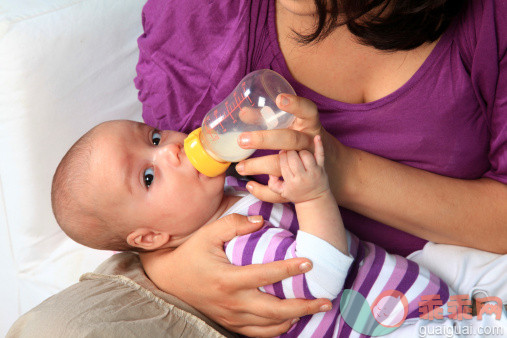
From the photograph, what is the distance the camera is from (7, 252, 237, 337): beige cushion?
1132mm

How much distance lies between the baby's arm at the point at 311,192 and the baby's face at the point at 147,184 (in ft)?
0.82

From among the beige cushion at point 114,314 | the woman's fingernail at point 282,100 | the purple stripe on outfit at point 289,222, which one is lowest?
the beige cushion at point 114,314

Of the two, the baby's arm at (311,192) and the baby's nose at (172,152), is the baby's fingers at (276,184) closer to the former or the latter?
the baby's arm at (311,192)

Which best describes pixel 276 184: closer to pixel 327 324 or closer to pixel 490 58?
pixel 327 324

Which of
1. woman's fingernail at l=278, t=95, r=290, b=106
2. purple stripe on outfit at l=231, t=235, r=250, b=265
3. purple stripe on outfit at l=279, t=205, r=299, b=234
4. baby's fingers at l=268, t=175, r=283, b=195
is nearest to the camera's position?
woman's fingernail at l=278, t=95, r=290, b=106

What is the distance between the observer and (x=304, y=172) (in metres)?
1.04

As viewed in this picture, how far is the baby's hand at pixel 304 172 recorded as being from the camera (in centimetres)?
104

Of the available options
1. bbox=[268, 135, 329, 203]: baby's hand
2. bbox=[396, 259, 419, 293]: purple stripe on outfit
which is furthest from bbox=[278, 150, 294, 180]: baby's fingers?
bbox=[396, 259, 419, 293]: purple stripe on outfit

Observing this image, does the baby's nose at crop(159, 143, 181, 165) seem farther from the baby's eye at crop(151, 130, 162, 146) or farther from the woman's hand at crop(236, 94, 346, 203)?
the woman's hand at crop(236, 94, 346, 203)

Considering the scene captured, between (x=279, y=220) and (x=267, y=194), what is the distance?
157 mm

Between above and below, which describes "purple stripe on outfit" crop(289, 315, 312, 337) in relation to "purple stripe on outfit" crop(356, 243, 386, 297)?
below

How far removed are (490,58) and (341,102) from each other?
0.34 m

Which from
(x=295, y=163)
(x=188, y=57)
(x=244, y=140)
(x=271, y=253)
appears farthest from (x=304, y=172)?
(x=188, y=57)

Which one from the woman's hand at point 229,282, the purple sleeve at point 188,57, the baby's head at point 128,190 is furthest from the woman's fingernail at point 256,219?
the purple sleeve at point 188,57
